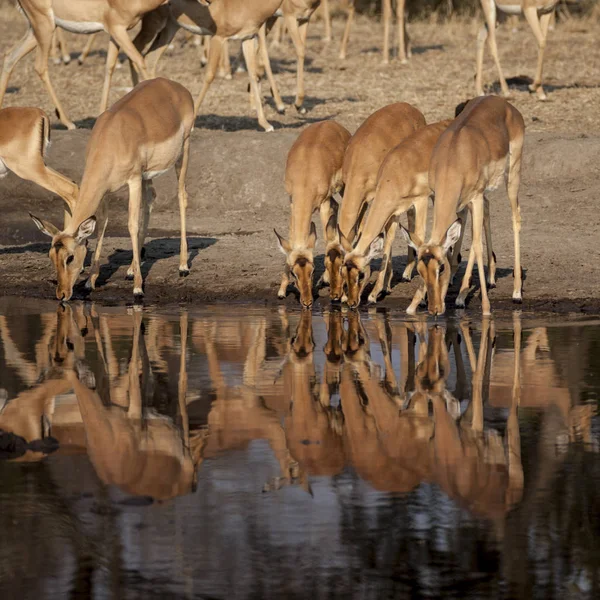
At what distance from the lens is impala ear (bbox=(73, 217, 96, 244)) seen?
10258 mm

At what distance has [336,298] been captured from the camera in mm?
10102

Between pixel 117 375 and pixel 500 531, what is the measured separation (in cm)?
329

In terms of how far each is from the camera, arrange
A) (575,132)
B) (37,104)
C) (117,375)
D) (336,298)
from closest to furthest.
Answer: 1. (117,375)
2. (336,298)
3. (575,132)
4. (37,104)

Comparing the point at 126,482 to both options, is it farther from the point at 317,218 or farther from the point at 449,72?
the point at 449,72

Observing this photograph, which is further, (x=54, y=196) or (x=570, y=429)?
(x=54, y=196)

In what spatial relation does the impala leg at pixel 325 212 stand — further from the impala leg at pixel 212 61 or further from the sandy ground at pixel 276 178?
the impala leg at pixel 212 61

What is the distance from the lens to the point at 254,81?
53.5 feet

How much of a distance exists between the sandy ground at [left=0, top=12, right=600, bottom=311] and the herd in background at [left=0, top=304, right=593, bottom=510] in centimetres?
161

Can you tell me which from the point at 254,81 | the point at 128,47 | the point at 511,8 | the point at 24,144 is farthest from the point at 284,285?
the point at 511,8

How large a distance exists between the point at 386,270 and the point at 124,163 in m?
2.20

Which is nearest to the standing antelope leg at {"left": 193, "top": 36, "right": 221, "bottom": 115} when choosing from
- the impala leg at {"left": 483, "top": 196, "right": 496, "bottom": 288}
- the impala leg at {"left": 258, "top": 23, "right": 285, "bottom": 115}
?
the impala leg at {"left": 258, "top": 23, "right": 285, "bottom": 115}

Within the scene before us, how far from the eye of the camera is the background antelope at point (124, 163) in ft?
33.8

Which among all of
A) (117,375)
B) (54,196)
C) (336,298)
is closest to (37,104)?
(54,196)

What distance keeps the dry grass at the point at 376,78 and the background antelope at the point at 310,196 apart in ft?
17.5
